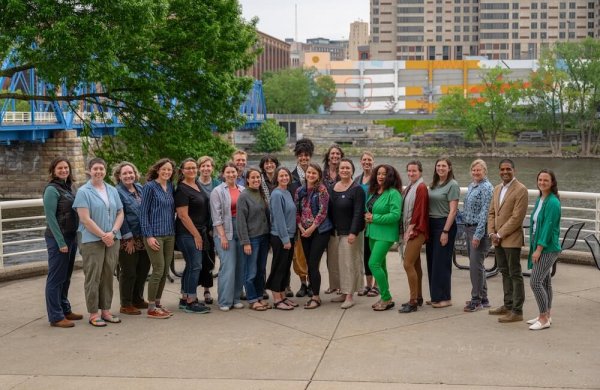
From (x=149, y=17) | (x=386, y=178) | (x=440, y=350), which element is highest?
(x=149, y=17)

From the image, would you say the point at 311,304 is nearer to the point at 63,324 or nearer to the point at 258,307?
the point at 258,307

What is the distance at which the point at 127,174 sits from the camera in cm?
839

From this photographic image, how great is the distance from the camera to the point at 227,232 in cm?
870

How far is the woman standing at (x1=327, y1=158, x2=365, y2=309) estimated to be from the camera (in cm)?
870

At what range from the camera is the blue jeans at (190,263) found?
8.53 metres

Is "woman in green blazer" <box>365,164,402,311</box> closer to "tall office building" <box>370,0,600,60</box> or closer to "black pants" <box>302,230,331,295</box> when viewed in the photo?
"black pants" <box>302,230,331,295</box>

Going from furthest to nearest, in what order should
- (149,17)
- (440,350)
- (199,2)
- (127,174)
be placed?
(199,2), (149,17), (127,174), (440,350)

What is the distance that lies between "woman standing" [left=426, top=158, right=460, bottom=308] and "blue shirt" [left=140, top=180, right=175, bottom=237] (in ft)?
9.43

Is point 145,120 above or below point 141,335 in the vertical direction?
above

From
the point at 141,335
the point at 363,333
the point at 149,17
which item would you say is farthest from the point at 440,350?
the point at 149,17

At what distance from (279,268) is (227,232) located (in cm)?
69

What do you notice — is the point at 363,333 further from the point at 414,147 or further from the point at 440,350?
the point at 414,147

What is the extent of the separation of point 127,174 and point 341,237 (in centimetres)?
242

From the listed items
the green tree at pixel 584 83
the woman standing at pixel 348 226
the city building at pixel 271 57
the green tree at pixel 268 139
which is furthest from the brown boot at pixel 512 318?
the city building at pixel 271 57
